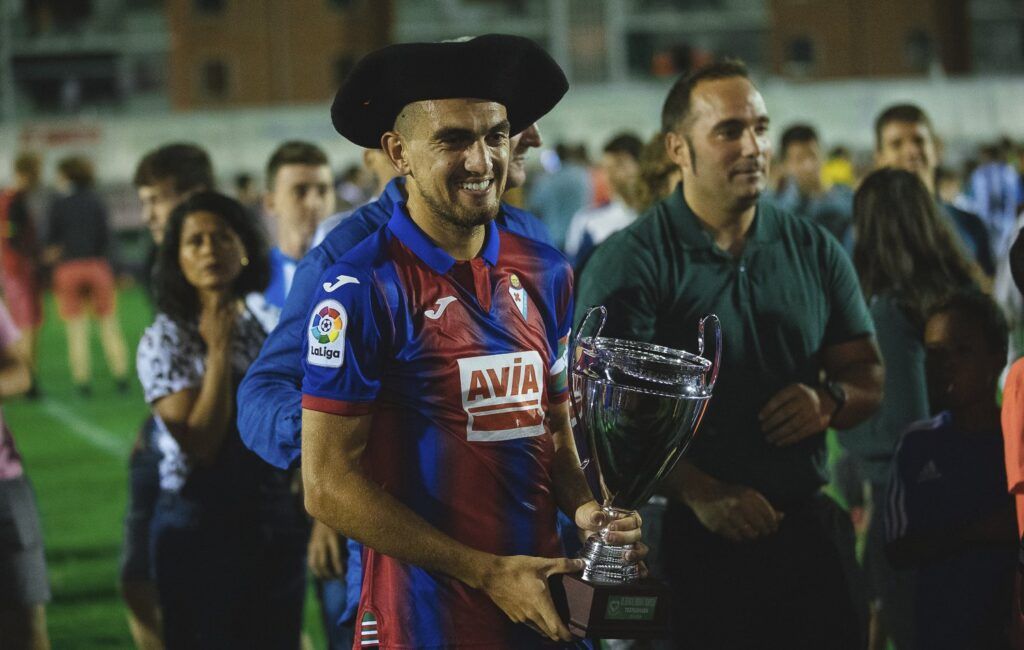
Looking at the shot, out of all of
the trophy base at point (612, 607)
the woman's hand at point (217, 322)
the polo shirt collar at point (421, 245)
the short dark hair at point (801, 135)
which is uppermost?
the short dark hair at point (801, 135)

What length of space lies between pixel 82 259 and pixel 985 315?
36.2ft

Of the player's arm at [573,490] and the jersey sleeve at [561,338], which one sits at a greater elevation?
the jersey sleeve at [561,338]

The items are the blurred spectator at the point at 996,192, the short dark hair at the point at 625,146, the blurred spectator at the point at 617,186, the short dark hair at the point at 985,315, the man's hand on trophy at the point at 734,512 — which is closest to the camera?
the man's hand on trophy at the point at 734,512

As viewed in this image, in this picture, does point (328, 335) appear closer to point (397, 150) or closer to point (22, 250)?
point (397, 150)

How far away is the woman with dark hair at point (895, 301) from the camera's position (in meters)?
4.52

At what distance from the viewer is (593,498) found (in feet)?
8.39

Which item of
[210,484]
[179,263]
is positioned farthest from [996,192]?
[210,484]

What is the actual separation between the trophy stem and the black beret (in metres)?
0.82

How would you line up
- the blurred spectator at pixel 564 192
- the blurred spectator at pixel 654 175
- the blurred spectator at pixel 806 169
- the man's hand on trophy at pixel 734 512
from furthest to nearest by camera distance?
the blurred spectator at pixel 564 192 < the blurred spectator at pixel 806 169 < the blurred spectator at pixel 654 175 < the man's hand on trophy at pixel 734 512

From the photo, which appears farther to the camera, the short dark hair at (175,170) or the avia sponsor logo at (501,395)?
the short dark hair at (175,170)

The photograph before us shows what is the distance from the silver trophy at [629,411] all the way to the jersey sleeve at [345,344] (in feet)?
1.22

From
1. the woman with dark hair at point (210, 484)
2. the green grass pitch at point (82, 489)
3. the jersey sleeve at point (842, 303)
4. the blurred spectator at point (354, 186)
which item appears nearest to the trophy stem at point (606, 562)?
the jersey sleeve at point (842, 303)

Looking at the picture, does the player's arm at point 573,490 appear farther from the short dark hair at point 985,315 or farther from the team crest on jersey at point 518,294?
the short dark hair at point 985,315

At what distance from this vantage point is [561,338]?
2717 mm
